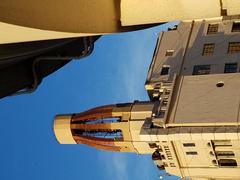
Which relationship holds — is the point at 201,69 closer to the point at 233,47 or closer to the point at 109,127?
the point at 233,47

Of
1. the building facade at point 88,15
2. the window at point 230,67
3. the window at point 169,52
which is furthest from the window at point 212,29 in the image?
the building facade at point 88,15

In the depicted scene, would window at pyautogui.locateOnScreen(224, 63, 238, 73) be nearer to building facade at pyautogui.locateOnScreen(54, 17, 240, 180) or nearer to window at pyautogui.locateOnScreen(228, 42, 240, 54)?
building facade at pyautogui.locateOnScreen(54, 17, 240, 180)

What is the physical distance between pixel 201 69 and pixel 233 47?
11.6 feet

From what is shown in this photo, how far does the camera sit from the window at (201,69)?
47531 millimetres

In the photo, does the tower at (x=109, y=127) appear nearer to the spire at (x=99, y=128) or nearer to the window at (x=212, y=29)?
the spire at (x=99, y=128)

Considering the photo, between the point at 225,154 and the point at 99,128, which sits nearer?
the point at 225,154

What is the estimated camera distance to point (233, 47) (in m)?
47.8

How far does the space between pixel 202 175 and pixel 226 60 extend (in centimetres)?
1055

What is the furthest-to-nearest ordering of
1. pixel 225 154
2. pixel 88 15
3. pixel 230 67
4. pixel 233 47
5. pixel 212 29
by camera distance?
pixel 212 29
pixel 233 47
pixel 230 67
pixel 225 154
pixel 88 15

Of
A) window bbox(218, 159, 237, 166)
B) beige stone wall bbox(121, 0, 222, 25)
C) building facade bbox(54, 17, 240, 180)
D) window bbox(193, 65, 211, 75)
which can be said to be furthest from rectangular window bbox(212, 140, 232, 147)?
beige stone wall bbox(121, 0, 222, 25)

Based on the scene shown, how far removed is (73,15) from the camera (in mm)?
4840

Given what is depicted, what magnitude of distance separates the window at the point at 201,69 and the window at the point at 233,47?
2.42m

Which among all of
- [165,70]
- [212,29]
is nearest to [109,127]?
[165,70]

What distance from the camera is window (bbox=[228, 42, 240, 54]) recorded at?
47.6m
